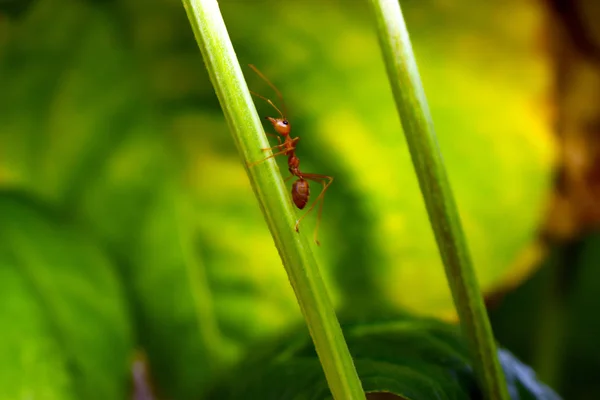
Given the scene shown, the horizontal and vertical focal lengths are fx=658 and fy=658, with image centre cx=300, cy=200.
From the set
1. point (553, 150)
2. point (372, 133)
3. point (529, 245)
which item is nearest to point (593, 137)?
point (553, 150)

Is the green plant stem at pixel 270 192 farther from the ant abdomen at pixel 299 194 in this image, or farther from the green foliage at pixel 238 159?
the green foliage at pixel 238 159

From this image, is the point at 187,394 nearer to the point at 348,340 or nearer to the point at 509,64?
the point at 348,340

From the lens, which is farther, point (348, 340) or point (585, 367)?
point (585, 367)

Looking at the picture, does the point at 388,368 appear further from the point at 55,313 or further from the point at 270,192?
the point at 55,313

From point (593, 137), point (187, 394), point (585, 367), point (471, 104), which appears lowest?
point (585, 367)

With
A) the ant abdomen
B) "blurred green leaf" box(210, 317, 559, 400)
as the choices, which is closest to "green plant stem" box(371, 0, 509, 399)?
"blurred green leaf" box(210, 317, 559, 400)

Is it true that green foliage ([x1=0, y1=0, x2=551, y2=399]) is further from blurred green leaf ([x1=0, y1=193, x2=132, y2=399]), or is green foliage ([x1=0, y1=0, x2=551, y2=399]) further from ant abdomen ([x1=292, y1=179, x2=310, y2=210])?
ant abdomen ([x1=292, y1=179, x2=310, y2=210])
